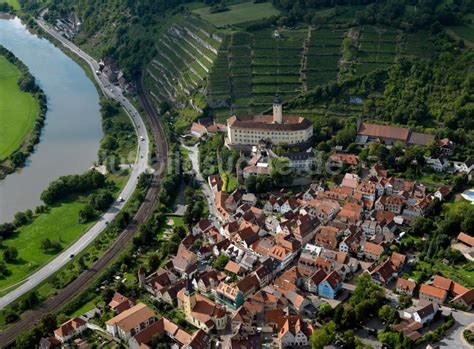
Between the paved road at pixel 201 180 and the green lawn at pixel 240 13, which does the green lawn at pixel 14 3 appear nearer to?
the green lawn at pixel 240 13

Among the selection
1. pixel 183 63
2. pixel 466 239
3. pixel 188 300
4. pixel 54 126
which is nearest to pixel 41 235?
pixel 188 300

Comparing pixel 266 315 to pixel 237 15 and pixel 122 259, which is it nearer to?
pixel 122 259

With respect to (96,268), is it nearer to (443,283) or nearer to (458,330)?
(443,283)

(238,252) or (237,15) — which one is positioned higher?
(237,15)

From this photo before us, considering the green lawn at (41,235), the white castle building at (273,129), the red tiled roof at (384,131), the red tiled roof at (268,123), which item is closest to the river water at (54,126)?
the green lawn at (41,235)

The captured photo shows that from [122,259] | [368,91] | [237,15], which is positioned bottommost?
[122,259]

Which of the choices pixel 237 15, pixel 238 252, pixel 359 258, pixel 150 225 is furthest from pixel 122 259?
pixel 237 15
